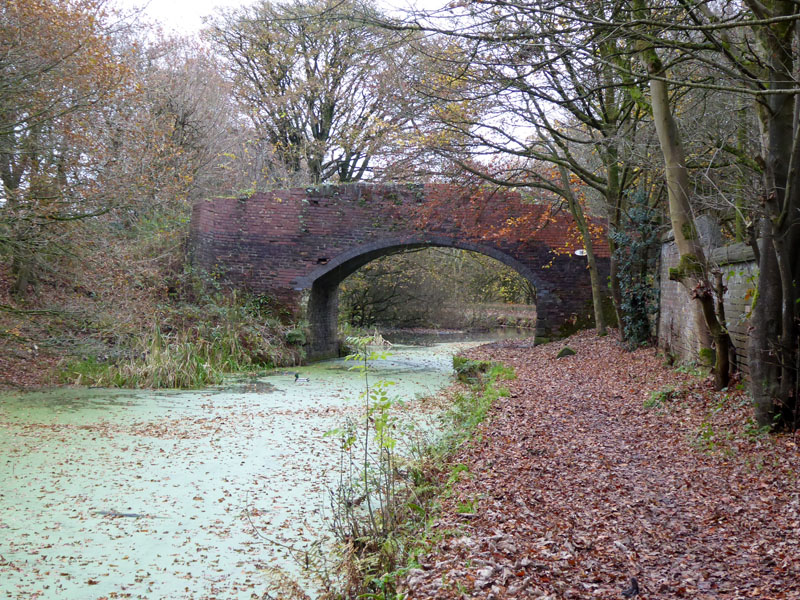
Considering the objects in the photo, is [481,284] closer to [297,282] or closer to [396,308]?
[396,308]

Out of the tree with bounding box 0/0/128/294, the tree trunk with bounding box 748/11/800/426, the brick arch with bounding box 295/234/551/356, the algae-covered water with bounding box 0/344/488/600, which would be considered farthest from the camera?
the brick arch with bounding box 295/234/551/356

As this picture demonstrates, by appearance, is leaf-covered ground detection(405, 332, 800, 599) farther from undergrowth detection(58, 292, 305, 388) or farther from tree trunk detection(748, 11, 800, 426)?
undergrowth detection(58, 292, 305, 388)

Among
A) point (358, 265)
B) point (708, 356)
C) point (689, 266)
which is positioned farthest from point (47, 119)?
point (358, 265)

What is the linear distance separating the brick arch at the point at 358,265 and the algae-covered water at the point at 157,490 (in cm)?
541

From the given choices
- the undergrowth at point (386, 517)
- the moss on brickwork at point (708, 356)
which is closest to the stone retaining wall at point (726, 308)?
A: the moss on brickwork at point (708, 356)

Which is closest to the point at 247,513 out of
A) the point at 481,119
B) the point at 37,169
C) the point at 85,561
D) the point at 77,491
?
the point at 85,561

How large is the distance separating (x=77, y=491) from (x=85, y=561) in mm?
1517

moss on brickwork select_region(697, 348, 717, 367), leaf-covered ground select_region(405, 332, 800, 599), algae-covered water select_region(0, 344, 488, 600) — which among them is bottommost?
algae-covered water select_region(0, 344, 488, 600)

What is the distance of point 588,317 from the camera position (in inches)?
580

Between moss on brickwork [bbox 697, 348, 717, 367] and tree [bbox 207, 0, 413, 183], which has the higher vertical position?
tree [bbox 207, 0, 413, 183]

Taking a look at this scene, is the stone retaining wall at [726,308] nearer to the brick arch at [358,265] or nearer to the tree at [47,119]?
the brick arch at [358,265]

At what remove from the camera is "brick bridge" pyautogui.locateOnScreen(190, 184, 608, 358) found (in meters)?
14.6

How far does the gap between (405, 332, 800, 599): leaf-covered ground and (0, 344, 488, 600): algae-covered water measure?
4.01 feet

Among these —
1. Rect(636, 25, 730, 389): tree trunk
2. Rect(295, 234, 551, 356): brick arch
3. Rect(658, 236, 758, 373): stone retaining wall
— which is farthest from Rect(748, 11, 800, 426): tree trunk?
Rect(295, 234, 551, 356): brick arch
